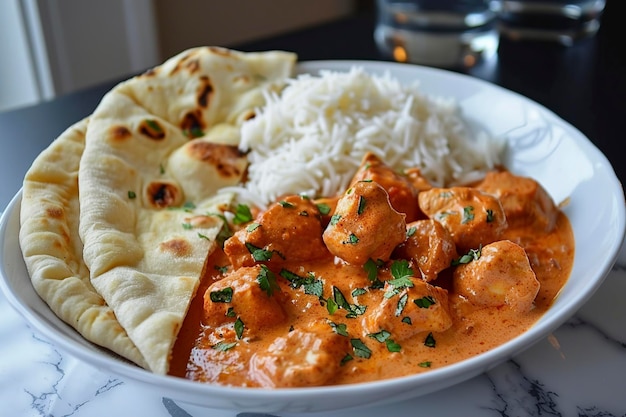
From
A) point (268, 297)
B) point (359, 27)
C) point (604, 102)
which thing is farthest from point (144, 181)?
point (359, 27)

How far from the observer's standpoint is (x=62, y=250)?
228 cm

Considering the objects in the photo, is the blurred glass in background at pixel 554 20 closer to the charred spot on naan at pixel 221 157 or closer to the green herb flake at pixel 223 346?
the charred spot on naan at pixel 221 157

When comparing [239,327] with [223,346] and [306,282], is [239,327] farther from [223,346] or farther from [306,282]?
[306,282]

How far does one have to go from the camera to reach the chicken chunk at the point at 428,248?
7.66 feet

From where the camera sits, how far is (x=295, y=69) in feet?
12.0

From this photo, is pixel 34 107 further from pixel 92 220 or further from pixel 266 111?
pixel 92 220

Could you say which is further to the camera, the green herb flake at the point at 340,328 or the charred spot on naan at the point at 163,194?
the charred spot on naan at the point at 163,194

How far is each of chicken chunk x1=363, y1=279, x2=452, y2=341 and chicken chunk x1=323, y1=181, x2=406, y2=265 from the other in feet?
0.80

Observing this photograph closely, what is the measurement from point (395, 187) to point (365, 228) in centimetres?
44

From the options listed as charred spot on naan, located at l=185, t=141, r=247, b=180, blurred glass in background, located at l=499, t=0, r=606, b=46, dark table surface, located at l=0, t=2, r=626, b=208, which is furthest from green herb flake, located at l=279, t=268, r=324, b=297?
blurred glass in background, located at l=499, t=0, r=606, b=46

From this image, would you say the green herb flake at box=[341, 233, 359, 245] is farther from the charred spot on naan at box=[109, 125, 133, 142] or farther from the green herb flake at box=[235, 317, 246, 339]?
the charred spot on naan at box=[109, 125, 133, 142]

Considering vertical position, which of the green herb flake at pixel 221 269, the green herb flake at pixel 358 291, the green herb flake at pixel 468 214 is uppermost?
the green herb flake at pixel 468 214

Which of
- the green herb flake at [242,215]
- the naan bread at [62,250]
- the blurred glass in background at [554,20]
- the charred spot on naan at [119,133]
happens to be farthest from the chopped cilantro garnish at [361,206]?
the blurred glass in background at [554,20]

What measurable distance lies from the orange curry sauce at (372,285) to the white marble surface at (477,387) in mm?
109
